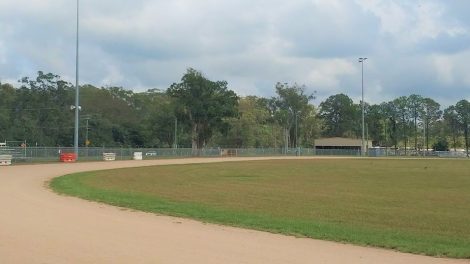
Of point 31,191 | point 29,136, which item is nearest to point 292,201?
point 31,191

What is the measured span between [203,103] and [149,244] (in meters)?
110

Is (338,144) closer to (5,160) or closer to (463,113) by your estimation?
(463,113)

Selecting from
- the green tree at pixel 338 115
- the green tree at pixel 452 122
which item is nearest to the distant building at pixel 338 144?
the green tree at pixel 338 115

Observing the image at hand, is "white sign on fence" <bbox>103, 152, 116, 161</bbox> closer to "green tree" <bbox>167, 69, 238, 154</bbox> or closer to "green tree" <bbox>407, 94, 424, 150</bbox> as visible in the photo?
"green tree" <bbox>167, 69, 238, 154</bbox>

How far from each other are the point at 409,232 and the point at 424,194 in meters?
12.5

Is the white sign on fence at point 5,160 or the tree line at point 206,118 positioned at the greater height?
the tree line at point 206,118

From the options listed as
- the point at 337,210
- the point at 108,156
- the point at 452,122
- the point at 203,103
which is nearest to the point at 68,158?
the point at 108,156

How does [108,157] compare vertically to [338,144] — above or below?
Result: below

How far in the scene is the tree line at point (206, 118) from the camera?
114m

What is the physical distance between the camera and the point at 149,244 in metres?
10.6

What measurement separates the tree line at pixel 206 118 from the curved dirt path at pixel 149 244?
82163 mm

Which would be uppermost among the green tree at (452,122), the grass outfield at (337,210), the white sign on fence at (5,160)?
the green tree at (452,122)

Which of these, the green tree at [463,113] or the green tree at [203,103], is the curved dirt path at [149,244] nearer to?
the green tree at [203,103]

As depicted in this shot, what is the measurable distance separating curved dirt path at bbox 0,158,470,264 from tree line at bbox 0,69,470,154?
82163 millimetres
